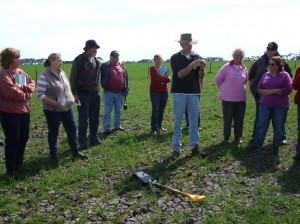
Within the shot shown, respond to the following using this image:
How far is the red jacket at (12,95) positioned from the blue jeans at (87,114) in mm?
1810

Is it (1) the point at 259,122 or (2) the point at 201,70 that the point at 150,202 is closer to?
(2) the point at 201,70

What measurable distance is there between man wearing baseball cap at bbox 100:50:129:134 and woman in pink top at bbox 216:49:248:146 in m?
3.01

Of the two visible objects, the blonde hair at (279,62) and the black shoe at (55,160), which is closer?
the black shoe at (55,160)

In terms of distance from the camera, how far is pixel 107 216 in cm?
484

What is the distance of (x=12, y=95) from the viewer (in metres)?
6.07

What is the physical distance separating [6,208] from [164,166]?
10.0 ft

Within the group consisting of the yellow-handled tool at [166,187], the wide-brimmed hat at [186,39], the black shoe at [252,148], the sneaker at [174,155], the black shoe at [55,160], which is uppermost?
the wide-brimmed hat at [186,39]

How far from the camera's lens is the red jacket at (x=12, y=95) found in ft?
19.8

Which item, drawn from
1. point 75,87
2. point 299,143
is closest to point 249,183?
point 299,143

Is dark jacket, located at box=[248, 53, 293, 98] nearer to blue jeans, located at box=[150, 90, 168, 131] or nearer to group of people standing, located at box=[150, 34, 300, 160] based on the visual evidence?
group of people standing, located at box=[150, 34, 300, 160]

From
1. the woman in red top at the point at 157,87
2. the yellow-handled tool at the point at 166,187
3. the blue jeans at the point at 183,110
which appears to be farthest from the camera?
the woman in red top at the point at 157,87

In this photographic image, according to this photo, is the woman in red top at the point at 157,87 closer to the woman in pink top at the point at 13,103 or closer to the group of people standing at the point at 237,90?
the group of people standing at the point at 237,90

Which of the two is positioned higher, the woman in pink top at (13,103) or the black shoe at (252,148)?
the woman in pink top at (13,103)

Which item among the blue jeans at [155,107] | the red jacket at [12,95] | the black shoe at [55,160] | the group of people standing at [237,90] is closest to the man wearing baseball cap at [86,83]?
the black shoe at [55,160]
